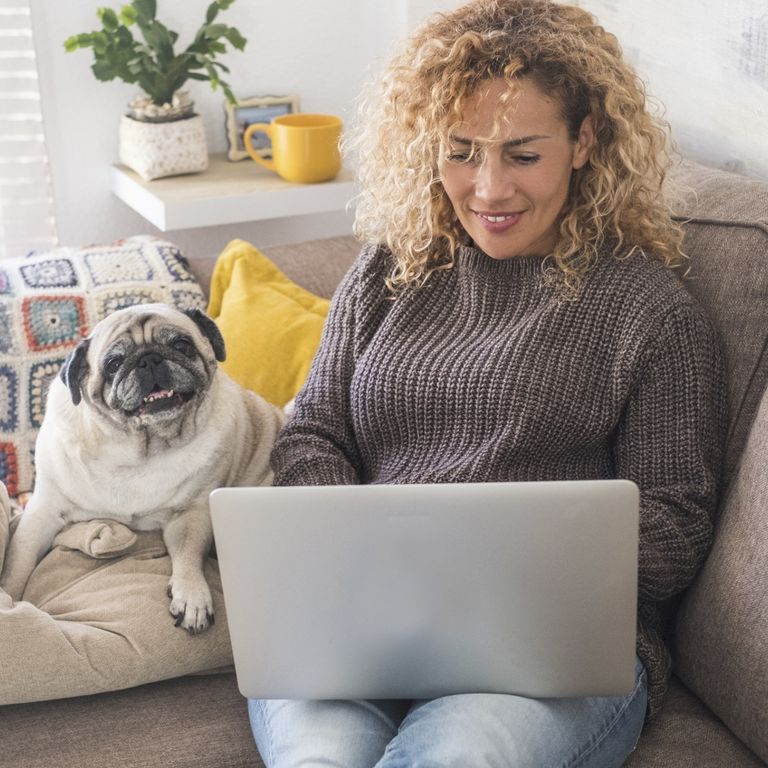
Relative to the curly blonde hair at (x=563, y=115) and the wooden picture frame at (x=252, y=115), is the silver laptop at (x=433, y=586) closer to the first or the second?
the curly blonde hair at (x=563, y=115)

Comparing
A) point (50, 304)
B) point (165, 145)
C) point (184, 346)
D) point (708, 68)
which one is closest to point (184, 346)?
point (184, 346)

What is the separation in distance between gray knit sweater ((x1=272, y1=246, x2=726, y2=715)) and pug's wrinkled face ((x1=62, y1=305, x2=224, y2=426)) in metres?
0.17

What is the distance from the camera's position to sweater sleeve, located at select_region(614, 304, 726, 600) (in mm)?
1345

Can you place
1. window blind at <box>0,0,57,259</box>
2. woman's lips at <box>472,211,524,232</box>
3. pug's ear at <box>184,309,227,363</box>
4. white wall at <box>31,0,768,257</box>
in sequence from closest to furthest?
woman's lips at <box>472,211,524,232</box> → pug's ear at <box>184,309,227,363</box> → white wall at <box>31,0,768,257</box> → window blind at <box>0,0,57,259</box>

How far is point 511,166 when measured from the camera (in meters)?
1.44

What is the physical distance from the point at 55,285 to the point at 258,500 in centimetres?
99

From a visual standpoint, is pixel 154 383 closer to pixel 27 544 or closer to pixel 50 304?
pixel 27 544

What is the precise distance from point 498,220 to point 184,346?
478 mm

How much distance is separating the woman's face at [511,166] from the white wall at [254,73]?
21.8 inches

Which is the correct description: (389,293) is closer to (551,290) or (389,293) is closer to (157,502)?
(551,290)

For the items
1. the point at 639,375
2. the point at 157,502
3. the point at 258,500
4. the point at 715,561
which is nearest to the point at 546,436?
the point at 639,375

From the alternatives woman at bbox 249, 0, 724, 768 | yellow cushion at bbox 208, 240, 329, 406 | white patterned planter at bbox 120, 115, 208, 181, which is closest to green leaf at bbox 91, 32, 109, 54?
white patterned planter at bbox 120, 115, 208, 181

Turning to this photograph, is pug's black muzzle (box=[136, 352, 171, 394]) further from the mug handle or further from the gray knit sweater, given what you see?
the mug handle

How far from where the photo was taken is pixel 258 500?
3.53 feet
